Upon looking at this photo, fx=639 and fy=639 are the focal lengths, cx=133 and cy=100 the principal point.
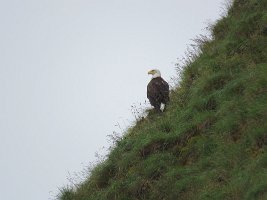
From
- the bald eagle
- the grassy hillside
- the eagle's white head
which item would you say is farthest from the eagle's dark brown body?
the eagle's white head

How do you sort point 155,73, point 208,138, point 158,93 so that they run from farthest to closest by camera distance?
point 155,73 < point 158,93 < point 208,138

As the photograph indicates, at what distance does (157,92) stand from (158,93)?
0.33 feet

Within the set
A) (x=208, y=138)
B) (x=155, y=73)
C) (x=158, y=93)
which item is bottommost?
(x=208, y=138)

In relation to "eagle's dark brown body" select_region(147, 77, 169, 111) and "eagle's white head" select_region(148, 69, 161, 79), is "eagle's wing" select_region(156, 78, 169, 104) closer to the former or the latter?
"eagle's dark brown body" select_region(147, 77, 169, 111)

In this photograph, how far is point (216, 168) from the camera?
11.2 metres

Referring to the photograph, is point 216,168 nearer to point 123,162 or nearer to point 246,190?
point 246,190

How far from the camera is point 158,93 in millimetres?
16656

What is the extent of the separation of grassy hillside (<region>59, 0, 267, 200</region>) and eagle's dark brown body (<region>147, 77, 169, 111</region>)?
10.5 inches

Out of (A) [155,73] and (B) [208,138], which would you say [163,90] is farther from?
(B) [208,138]

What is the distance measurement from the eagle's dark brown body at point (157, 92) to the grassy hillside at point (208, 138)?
0.27 m

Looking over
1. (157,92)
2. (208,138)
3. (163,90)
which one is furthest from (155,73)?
(208,138)

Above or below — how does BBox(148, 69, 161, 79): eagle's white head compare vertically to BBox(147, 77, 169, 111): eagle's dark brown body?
above

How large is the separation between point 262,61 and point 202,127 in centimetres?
237

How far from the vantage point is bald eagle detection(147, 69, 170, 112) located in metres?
16.5
